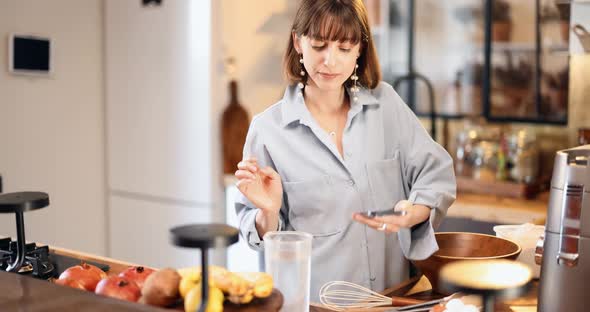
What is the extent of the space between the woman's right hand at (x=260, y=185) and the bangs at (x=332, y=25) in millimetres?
335

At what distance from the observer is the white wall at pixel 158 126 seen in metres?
3.30

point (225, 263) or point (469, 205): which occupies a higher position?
point (469, 205)

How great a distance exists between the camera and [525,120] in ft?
11.0

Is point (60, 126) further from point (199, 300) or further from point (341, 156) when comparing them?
point (199, 300)

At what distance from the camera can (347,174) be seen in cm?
166

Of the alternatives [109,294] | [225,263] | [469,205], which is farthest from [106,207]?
[109,294]

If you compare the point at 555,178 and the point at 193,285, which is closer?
the point at 193,285

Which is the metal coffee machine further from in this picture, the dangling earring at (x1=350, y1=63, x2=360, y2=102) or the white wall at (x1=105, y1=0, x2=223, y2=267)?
the white wall at (x1=105, y1=0, x2=223, y2=267)

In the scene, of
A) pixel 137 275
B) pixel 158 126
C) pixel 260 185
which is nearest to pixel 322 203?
pixel 260 185

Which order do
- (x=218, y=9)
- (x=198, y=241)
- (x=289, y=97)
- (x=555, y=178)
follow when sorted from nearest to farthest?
(x=198, y=241)
(x=555, y=178)
(x=289, y=97)
(x=218, y=9)

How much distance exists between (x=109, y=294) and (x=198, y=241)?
0.31 meters

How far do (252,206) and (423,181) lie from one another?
41cm

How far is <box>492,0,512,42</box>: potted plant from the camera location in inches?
131

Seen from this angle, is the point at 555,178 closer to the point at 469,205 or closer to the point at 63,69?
the point at 469,205
